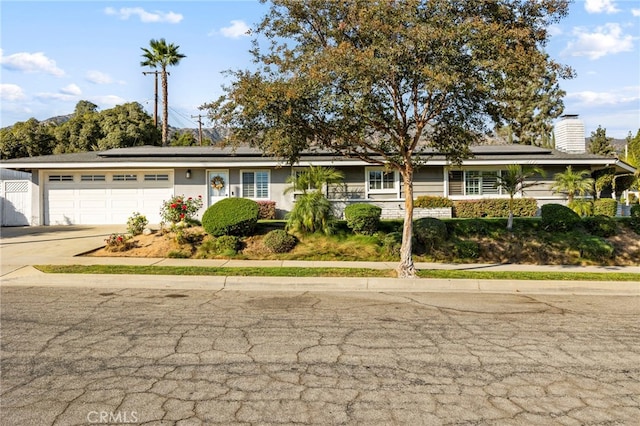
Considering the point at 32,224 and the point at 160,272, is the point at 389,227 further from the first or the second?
the point at 32,224

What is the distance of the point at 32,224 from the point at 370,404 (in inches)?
871

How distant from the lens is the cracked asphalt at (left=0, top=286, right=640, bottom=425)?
385 centimetres

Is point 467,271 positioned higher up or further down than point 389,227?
further down

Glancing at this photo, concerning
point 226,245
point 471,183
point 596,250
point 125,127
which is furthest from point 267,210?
point 125,127

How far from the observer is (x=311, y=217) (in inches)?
591

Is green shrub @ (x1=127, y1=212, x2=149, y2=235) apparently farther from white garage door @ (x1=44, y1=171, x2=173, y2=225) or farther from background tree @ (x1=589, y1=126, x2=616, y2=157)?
background tree @ (x1=589, y1=126, x2=616, y2=157)

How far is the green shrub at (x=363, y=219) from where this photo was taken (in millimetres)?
15180

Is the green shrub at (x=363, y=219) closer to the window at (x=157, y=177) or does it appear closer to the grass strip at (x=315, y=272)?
the grass strip at (x=315, y=272)

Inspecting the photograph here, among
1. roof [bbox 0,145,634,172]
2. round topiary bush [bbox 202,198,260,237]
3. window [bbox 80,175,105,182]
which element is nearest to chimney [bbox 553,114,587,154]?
roof [bbox 0,145,634,172]

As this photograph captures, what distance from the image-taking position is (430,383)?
450 cm

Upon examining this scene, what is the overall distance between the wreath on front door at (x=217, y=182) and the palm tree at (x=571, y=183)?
15.6 m

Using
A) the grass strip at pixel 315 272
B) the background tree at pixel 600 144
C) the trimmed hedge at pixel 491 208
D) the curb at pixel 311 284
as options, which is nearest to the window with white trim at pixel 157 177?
the grass strip at pixel 315 272

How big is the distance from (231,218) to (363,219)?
430 cm

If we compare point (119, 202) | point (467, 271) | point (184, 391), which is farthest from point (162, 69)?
point (184, 391)
